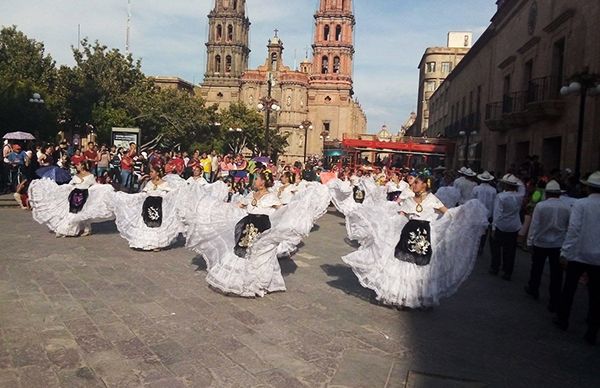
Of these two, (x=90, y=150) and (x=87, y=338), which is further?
(x=90, y=150)

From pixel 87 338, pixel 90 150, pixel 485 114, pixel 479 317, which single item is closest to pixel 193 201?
pixel 87 338

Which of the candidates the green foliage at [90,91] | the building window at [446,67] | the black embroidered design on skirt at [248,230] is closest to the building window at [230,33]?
the building window at [446,67]

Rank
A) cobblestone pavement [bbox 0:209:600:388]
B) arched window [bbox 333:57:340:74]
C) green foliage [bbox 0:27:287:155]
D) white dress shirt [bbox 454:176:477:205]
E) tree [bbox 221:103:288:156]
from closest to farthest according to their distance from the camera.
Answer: cobblestone pavement [bbox 0:209:600:388] < white dress shirt [bbox 454:176:477:205] < green foliage [bbox 0:27:287:155] < tree [bbox 221:103:288:156] < arched window [bbox 333:57:340:74]

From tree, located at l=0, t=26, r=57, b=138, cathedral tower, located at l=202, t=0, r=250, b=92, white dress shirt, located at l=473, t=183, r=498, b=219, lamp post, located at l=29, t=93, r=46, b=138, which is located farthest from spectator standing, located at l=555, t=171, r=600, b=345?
cathedral tower, located at l=202, t=0, r=250, b=92

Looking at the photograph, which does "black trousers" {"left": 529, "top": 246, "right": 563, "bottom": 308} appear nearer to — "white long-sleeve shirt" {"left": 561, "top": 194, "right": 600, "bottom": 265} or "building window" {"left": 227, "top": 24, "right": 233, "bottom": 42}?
"white long-sleeve shirt" {"left": 561, "top": 194, "right": 600, "bottom": 265}

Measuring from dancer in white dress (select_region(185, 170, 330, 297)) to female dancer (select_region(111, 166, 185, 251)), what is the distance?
2055mm

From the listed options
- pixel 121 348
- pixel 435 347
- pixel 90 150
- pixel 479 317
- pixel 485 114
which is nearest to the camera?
pixel 121 348

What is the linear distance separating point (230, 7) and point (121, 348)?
97053 millimetres

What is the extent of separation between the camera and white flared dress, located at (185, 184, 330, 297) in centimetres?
704

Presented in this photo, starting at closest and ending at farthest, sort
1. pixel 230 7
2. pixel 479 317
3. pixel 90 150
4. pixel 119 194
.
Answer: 1. pixel 479 317
2. pixel 119 194
3. pixel 90 150
4. pixel 230 7

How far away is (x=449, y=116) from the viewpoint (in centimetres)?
4462

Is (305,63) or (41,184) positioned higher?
(305,63)

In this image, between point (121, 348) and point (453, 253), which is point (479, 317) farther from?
point (121, 348)

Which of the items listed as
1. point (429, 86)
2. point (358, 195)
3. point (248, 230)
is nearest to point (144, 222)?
point (248, 230)
